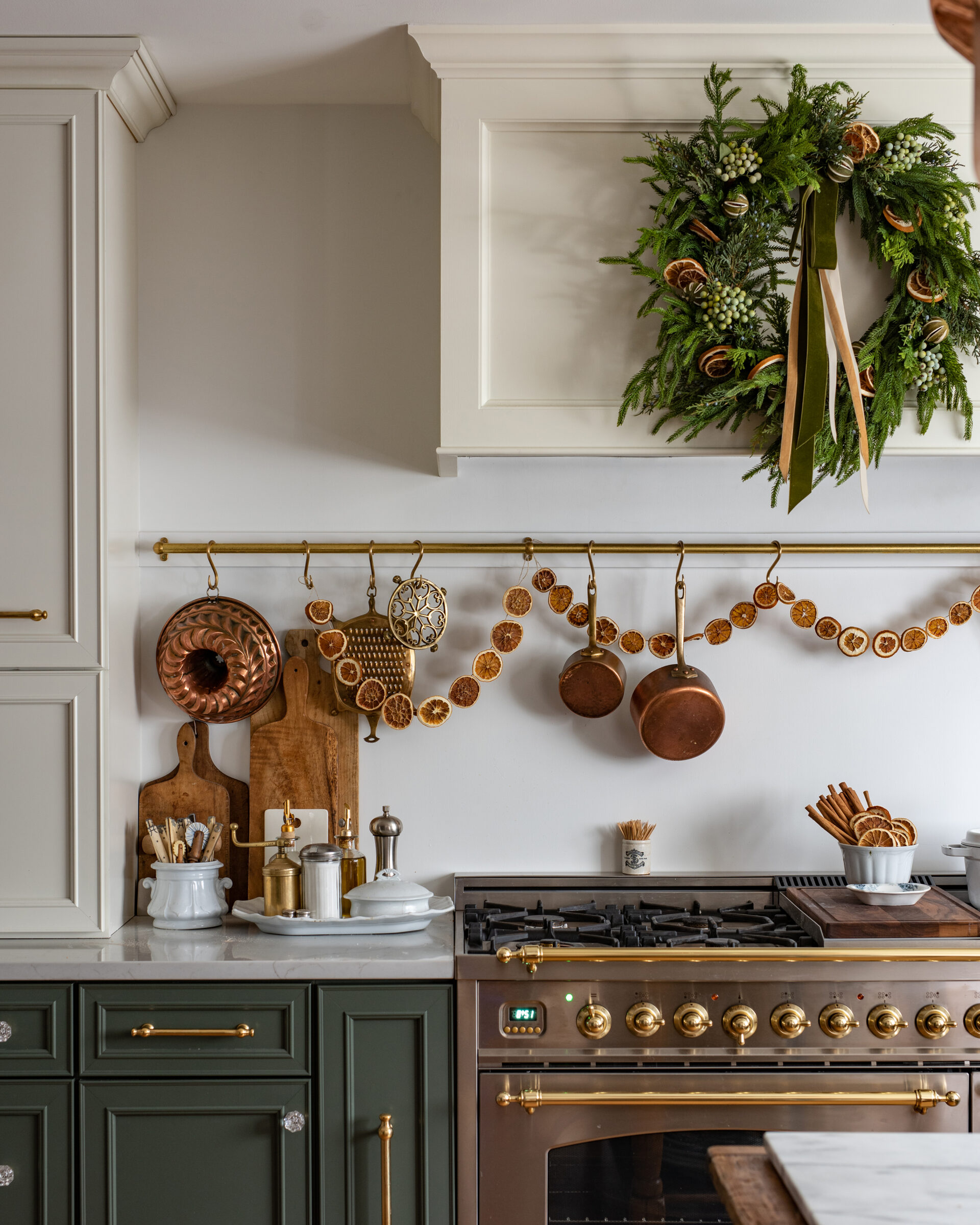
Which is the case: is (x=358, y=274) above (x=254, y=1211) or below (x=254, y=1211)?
above

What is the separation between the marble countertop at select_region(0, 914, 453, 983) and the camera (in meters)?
1.73

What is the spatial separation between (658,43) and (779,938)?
63.8 inches

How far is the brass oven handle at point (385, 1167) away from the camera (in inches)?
66.7

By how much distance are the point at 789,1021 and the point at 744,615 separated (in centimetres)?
82

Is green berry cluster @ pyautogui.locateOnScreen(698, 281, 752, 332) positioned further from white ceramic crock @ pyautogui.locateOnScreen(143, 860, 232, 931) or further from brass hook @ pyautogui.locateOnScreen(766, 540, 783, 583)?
white ceramic crock @ pyautogui.locateOnScreen(143, 860, 232, 931)

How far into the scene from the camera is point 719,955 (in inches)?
67.9

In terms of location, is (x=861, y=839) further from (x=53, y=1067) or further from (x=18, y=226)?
(x=18, y=226)

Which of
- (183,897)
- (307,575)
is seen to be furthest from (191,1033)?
(307,575)

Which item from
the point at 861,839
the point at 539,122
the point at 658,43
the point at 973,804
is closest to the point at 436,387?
the point at 539,122

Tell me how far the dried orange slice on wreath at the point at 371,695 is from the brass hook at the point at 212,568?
0.38m

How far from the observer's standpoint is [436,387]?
7.22 ft

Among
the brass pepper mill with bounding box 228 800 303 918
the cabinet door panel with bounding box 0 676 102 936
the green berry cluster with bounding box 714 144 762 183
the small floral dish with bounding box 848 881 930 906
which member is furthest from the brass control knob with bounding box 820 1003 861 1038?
the green berry cluster with bounding box 714 144 762 183

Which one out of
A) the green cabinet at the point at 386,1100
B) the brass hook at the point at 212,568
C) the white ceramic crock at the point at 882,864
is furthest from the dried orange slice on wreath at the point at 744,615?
the brass hook at the point at 212,568

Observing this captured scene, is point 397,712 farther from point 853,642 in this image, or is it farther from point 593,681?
point 853,642
